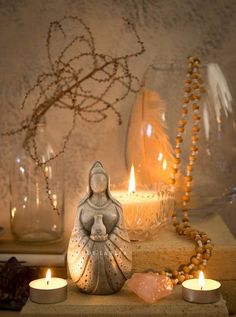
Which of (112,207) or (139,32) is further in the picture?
(139,32)

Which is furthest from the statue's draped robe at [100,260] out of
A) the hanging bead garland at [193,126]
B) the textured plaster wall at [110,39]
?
the textured plaster wall at [110,39]

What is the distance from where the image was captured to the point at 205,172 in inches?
36.4

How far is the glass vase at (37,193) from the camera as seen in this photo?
981mm

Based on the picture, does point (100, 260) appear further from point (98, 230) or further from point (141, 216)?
point (141, 216)

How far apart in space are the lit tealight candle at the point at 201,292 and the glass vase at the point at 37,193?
302 mm

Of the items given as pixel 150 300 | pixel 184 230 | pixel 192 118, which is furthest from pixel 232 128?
pixel 150 300

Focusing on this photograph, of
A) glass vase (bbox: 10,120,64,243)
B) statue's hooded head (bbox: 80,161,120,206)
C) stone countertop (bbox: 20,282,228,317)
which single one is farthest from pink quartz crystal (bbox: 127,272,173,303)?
glass vase (bbox: 10,120,64,243)

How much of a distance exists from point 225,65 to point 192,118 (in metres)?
0.14

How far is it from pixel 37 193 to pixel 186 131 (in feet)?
0.89

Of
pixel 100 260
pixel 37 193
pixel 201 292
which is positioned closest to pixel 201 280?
pixel 201 292

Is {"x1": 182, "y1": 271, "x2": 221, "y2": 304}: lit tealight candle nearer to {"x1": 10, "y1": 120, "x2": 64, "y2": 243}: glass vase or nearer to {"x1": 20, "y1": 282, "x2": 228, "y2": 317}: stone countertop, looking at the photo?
{"x1": 20, "y1": 282, "x2": 228, "y2": 317}: stone countertop

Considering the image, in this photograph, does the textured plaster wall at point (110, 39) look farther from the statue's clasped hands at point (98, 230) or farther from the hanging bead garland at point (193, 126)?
the statue's clasped hands at point (98, 230)

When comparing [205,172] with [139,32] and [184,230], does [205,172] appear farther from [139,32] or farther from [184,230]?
[139,32]

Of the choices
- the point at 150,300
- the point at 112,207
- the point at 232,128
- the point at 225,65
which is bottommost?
the point at 150,300
